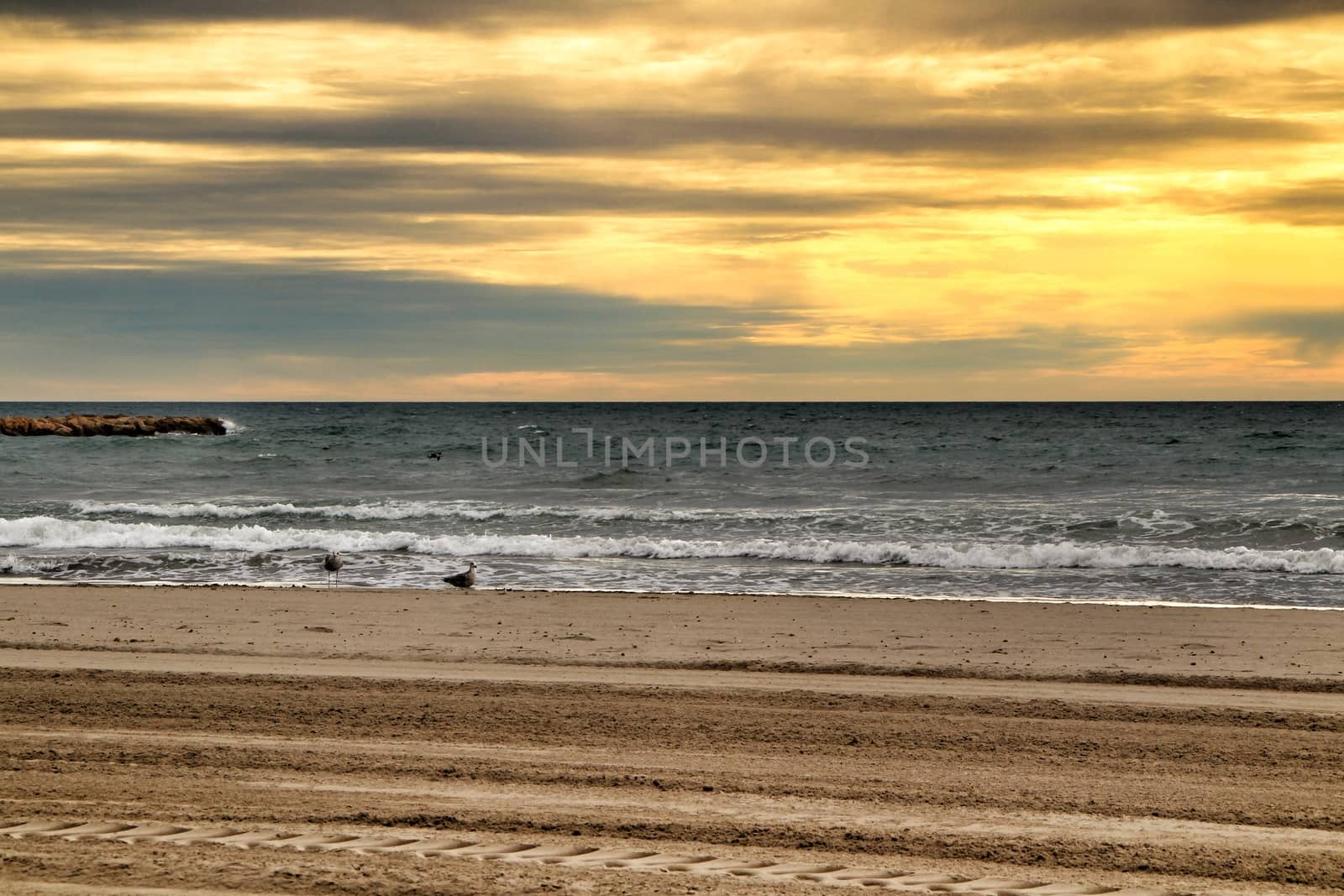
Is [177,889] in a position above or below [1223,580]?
above

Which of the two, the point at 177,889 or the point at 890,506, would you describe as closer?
the point at 177,889

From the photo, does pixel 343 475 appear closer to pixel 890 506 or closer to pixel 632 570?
pixel 890 506

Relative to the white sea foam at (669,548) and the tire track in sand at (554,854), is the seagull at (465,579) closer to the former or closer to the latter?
the white sea foam at (669,548)

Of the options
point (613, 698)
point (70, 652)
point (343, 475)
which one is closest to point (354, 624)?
point (70, 652)

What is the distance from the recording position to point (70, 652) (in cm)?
1001

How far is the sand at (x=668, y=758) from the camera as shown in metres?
4.75

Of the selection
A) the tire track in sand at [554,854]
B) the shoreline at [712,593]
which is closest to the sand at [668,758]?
the tire track in sand at [554,854]

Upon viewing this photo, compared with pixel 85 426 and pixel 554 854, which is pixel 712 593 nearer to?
pixel 554 854

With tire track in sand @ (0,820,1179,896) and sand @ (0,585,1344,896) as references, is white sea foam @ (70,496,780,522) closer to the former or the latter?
sand @ (0,585,1344,896)

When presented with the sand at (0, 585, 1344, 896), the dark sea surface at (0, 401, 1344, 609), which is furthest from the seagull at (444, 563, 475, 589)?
the sand at (0, 585, 1344, 896)

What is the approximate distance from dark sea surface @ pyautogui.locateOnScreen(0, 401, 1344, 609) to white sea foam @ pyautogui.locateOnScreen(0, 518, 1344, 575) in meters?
0.06

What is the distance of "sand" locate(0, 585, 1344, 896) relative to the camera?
475cm

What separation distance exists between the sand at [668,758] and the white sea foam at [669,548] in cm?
654

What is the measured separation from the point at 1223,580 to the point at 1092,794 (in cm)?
1207
